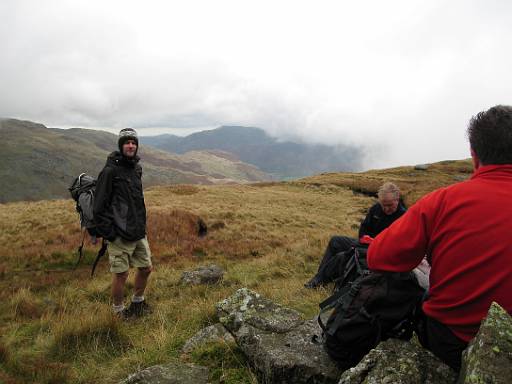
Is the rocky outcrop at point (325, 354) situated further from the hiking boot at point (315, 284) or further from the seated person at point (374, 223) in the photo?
the seated person at point (374, 223)

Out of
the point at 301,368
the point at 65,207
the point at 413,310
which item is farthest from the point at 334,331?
the point at 65,207

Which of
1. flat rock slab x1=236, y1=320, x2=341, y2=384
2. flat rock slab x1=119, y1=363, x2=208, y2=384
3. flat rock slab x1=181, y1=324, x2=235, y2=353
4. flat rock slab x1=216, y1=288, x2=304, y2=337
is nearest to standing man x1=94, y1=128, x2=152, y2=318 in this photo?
flat rock slab x1=181, y1=324, x2=235, y2=353

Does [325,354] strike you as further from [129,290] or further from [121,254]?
[129,290]

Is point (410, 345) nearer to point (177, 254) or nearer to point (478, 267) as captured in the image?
point (478, 267)

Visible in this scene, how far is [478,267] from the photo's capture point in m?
2.79

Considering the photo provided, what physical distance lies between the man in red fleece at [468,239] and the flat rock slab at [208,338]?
262 centimetres

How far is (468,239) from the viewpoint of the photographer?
110 inches

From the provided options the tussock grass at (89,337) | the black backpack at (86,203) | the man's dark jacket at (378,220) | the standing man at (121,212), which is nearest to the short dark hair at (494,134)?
the man's dark jacket at (378,220)

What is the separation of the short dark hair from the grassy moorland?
3145 mm

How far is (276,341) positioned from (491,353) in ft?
7.65

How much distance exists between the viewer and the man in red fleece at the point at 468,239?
2.73 m

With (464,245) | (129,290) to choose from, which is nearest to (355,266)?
(464,245)

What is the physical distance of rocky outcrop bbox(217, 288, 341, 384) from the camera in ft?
12.1

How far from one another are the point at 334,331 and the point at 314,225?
1849 centimetres
